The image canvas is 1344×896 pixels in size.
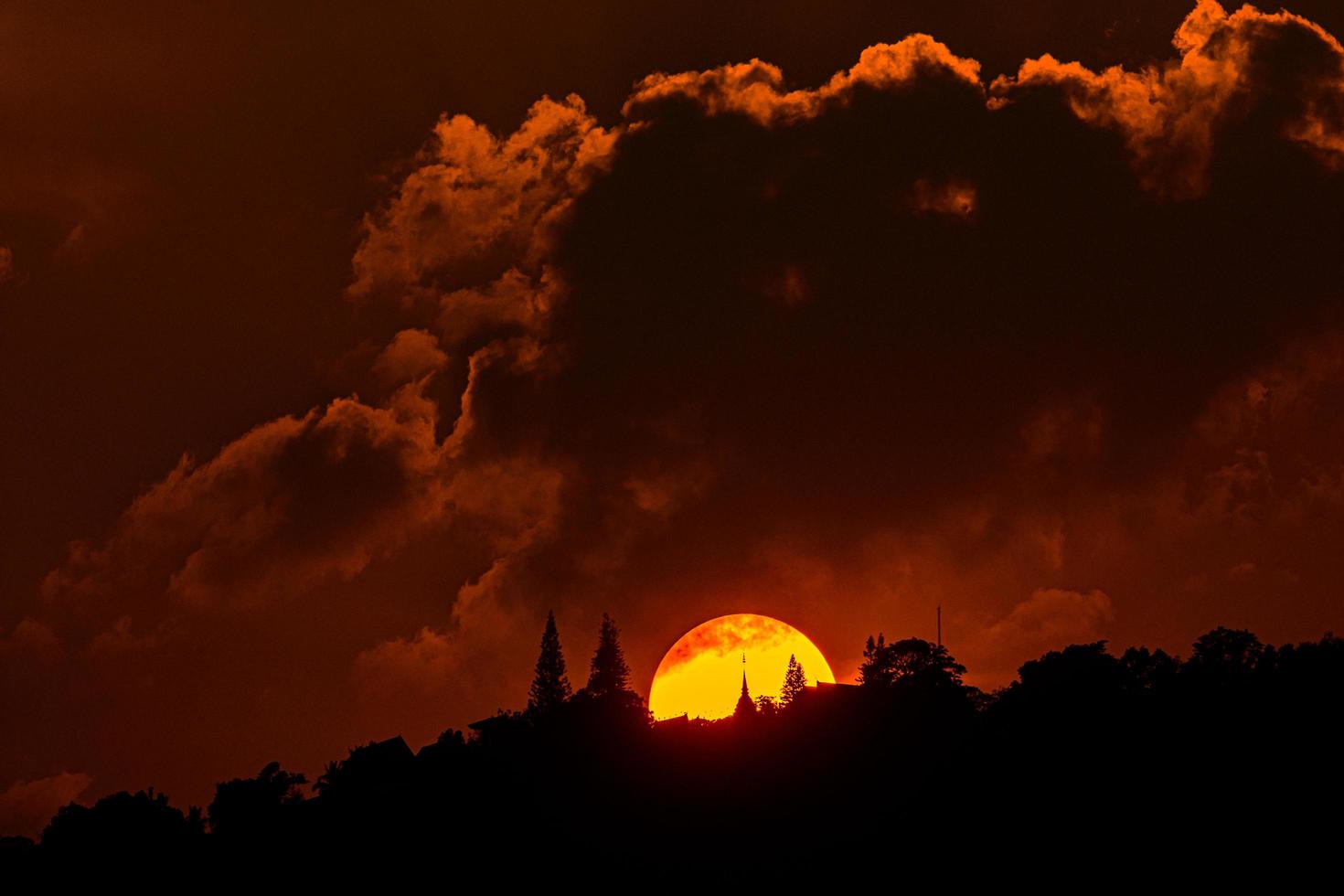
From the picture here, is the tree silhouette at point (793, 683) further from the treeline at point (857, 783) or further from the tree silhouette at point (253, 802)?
the tree silhouette at point (253, 802)

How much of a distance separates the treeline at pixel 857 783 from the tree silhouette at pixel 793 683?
11.9 ft

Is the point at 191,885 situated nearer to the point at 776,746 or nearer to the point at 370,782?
the point at 370,782

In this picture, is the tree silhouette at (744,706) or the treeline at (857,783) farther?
the tree silhouette at (744,706)

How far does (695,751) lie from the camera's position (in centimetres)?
13375

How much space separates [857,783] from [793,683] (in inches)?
1195

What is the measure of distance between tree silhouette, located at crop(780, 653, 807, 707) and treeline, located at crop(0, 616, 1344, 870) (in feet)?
11.9

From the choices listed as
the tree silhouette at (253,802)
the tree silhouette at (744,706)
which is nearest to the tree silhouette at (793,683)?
the tree silhouette at (744,706)

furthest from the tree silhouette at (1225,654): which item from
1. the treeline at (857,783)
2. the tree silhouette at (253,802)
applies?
the tree silhouette at (253,802)

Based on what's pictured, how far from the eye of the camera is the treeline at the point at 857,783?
11469cm

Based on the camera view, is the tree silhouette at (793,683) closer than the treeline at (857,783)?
No

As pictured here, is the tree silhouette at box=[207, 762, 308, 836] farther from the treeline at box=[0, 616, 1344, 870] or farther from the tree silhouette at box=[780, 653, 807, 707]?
the tree silhouette at box=[780, 653, 807, 707]

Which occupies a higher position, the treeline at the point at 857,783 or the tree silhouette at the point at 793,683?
the tree silhouette at the point at 793,683

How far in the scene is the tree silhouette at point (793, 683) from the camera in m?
149

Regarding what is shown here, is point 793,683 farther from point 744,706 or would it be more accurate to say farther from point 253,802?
point 253,802
